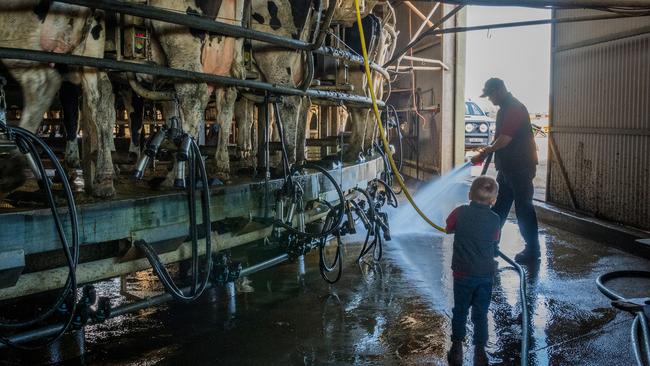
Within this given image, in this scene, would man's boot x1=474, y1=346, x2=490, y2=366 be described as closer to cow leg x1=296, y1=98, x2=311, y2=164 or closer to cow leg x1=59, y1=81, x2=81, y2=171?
cow leg x1=296, y1=98, x2=311, y2=164

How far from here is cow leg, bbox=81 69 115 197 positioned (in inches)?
167

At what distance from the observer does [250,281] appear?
6.46 m

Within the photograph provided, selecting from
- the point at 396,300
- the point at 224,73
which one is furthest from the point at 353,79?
the point at 396,300

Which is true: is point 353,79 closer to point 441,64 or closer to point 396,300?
point 396,300

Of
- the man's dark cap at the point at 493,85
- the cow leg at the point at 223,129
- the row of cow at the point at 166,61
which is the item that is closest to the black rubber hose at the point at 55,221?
the row of cow at the point at 166,61

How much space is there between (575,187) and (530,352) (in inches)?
258

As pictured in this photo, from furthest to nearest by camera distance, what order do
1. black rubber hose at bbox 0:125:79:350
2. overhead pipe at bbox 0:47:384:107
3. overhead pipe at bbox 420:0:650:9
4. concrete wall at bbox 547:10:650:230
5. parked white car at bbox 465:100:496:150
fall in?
1. parked white car at bbox 465:100:496:150
2. concrete wall at bbox 547:10:650:230
3. overhead pipe at bbox 420:0:650:9
4. overhead pipe at bbox 0:47:384:107
5. black rubber hose at bbox 0:125:79:350

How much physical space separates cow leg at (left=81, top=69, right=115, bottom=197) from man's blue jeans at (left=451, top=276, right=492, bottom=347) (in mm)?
2557

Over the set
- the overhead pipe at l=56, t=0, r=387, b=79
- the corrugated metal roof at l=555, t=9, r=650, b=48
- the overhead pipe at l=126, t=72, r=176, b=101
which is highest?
the corrugated metal roof at l=555, t=9, r=650, b=48

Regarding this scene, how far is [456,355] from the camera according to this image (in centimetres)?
412

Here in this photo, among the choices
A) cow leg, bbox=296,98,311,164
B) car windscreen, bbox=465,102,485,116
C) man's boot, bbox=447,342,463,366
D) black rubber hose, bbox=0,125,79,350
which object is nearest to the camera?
black rubber hose, bbox=0,125,79,350

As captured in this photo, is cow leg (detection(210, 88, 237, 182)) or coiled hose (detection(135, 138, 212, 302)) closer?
coiled hose (detection(135, 138, 212, 302))

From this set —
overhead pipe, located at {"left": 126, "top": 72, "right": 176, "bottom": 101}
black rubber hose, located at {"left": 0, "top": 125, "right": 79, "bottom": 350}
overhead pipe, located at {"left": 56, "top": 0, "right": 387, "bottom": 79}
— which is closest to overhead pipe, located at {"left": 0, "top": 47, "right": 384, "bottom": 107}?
overhead pipe, located at {"left": 56, "top": 0, "right": 387, "bottom": 79}

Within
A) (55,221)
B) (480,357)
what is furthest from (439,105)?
(55,221)
